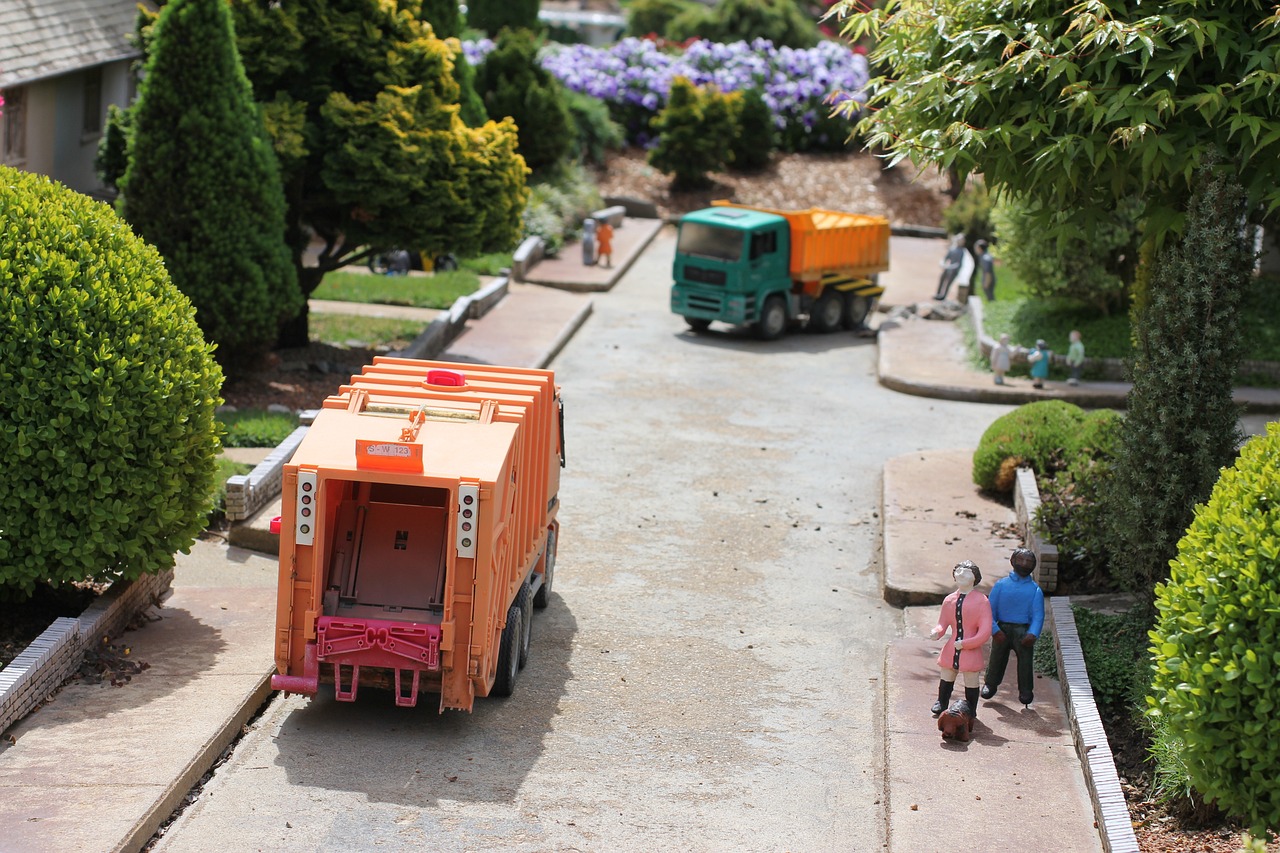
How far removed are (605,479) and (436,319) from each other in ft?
23.8

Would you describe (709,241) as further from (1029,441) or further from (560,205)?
(1029,441)

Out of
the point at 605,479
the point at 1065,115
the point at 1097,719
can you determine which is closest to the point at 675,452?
the point at 605,479

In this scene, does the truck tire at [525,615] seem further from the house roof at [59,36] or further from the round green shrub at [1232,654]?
the house roof at [59,36]

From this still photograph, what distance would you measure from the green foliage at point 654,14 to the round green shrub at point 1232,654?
165ft

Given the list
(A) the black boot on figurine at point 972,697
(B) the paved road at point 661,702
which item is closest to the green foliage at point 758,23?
(B) the paved road at point 661,702

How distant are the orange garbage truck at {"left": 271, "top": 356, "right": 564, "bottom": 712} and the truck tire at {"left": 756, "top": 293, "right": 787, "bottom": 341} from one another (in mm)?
15403

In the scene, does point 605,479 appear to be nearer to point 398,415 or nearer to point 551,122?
point 398,415

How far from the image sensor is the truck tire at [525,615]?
11684 mm

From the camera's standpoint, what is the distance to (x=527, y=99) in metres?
34.9

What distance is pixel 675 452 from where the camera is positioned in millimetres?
18984

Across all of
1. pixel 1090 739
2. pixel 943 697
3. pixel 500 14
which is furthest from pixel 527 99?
pixel 1090 739

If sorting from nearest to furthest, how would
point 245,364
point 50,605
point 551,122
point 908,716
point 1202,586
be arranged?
point 1202,586, point 908,716, point 50,605, point 245,364, point 551,122

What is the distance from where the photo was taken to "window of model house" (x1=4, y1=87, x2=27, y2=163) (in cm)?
2117

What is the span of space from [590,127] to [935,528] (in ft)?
86.9
